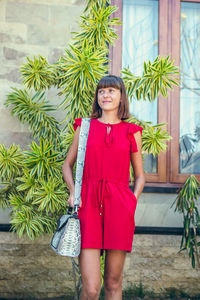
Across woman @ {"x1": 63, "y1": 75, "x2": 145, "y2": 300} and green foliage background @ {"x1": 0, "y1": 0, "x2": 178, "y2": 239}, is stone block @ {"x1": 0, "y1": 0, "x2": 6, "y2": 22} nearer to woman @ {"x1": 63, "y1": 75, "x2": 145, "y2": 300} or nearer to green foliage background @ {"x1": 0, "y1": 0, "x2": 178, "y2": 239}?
green foliage background @ {"x1": 0, "y1": 0, "x2": 178, "y2": 239}

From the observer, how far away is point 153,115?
5.06 m

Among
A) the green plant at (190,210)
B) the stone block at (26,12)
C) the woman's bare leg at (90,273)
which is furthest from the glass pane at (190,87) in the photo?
the woman's bare leg at (90,273)

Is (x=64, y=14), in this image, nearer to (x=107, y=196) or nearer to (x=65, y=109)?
(x=65, y=109)

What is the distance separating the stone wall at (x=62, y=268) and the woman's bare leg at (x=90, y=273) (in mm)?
1989

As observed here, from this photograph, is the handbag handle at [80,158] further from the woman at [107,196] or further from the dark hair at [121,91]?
the dark hair at [121,91]

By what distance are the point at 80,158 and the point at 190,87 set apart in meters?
2.85

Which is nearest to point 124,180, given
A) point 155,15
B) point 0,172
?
point 0,172

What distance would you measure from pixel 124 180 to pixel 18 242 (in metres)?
2.24

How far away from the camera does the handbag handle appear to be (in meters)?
2.67

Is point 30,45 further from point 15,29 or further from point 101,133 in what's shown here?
point 101,133

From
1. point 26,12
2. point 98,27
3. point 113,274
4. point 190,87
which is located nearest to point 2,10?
point 26,12

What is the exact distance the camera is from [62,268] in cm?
454

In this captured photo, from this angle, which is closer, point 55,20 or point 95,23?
point 95,23

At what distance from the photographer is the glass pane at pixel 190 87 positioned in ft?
16.5
